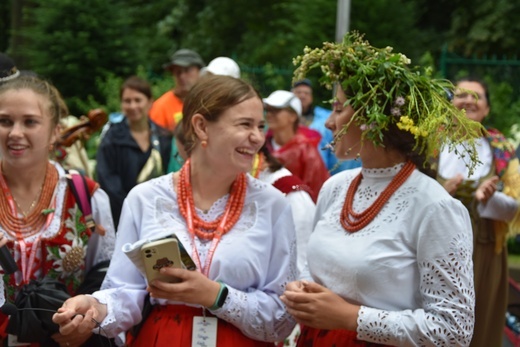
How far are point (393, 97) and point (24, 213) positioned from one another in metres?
1.69

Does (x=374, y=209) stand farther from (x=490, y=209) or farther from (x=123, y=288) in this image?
(x=490, y=209)

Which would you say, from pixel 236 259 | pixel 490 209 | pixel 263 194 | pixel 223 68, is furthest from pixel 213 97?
pixel 223 68

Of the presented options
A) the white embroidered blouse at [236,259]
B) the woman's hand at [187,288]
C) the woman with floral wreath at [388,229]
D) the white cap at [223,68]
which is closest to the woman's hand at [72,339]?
the white embroidered blouse at [236,259]

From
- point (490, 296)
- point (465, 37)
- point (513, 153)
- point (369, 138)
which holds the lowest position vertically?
point (465, 37)

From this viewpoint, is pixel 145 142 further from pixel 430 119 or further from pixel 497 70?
pixel 497 70

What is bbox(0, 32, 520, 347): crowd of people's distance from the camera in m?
3.03

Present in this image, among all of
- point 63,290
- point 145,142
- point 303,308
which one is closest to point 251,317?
point 303,308

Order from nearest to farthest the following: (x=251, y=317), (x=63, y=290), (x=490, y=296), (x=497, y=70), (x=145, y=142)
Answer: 1. (x=251, y=317)
2. (x=63, y=290)
3. (x=490, y=296)
4. (x=145, y=142)
5. (x=497, y=70)

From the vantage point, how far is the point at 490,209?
533 centimetres

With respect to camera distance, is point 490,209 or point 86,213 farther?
point 490,209

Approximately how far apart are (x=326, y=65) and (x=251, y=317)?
42.4 inches

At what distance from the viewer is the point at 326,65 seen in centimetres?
330

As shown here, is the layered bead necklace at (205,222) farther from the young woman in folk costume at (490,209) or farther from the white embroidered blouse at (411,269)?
the young woman in folk costume at (490,209)

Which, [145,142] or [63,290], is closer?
[63,290]
